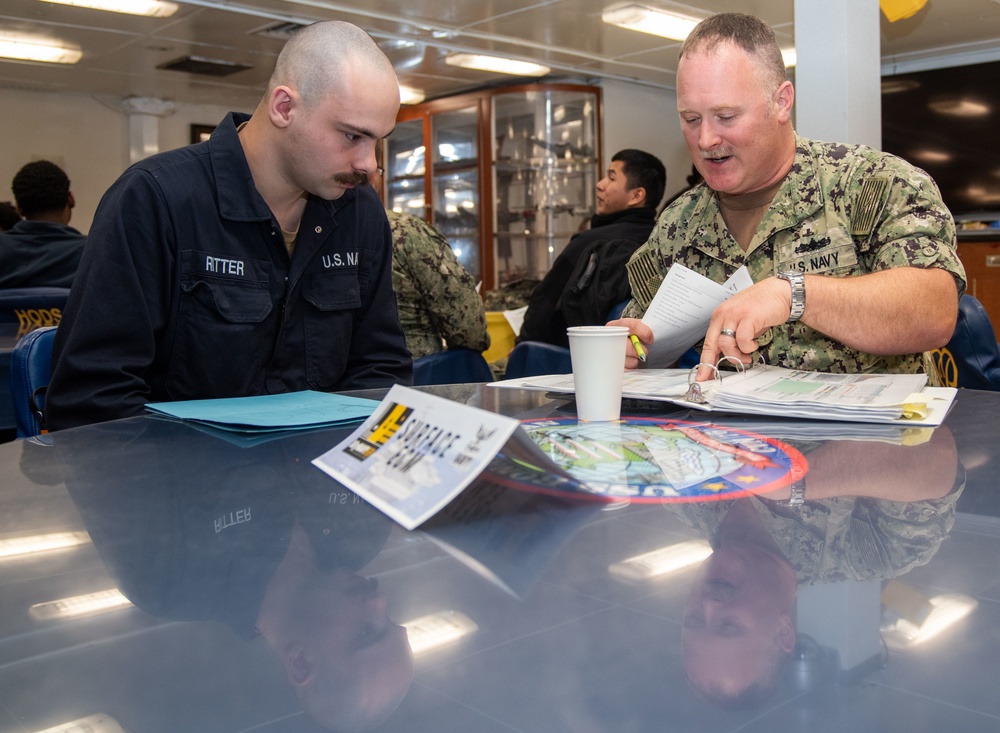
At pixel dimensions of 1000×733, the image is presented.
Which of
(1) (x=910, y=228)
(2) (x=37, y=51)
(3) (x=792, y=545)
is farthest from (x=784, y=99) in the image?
(2) (x=37, y=51)

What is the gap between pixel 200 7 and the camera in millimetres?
4984

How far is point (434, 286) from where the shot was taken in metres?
3.02

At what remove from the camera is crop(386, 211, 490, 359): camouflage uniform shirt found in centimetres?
302

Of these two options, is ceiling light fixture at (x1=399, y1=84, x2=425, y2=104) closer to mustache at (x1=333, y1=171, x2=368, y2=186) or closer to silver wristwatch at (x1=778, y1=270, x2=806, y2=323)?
mustache at (x1=333, y1=171, x2=368, y2=186)

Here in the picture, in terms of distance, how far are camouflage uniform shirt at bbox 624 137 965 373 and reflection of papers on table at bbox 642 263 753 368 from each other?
0.64 ft

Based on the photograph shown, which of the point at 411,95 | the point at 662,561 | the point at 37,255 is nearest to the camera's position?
the point at 662,561

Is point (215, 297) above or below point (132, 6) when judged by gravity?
below

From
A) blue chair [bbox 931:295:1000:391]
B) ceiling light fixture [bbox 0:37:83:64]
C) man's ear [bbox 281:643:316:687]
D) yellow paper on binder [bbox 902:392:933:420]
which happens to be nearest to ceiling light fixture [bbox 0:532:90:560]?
man's ear [bbox 281:643:316:687]

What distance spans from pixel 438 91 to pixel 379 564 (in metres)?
7.35

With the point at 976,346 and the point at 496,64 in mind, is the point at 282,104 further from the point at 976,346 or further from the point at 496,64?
the point at 496,64

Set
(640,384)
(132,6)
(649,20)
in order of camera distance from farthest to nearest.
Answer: (649,20), (132,6), (640,384)

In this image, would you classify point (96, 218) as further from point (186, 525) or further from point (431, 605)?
point (431, 605)

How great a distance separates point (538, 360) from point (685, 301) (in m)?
1.68

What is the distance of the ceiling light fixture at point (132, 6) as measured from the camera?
4.88 m
